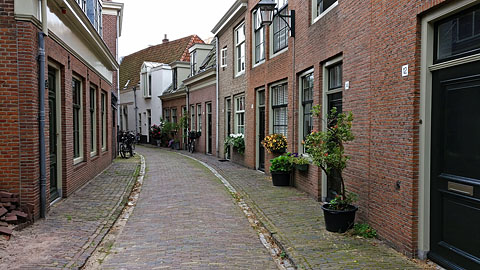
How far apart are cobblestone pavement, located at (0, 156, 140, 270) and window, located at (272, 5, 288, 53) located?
227 inches

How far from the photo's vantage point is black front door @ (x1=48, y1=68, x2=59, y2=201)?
8.19m

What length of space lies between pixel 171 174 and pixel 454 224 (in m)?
9.90

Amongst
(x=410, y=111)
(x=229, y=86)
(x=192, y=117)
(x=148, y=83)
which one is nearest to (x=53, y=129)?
(x=410, y=111)

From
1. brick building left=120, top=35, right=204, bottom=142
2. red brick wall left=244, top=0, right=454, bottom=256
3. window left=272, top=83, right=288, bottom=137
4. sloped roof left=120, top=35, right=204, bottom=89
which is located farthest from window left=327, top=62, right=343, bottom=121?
sloped roof left=120, top=35, right=204, bottom=89

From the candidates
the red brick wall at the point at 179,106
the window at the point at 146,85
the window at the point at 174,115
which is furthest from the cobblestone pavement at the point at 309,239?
the window at the point at 146,85

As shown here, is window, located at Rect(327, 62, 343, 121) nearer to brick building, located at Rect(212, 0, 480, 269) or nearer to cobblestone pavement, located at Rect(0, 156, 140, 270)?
brick building, located at Rect(212, 0, 480, 269)

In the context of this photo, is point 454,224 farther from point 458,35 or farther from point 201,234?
point 201,234

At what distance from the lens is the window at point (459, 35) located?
4051 millimetres

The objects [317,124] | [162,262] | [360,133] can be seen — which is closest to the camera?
[162,262]

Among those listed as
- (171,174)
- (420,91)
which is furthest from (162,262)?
(171,174)

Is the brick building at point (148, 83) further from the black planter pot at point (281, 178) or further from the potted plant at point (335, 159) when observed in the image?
the potted plant at point (335, 159)

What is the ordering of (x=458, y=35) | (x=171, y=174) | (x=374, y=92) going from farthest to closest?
(x=171, y=174) < (x=374, y=92) < (x=458, y=35)

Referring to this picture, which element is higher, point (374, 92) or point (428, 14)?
point (428, 14)

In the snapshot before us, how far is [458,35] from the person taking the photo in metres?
4.28
